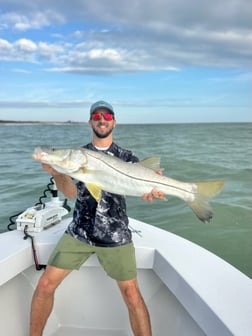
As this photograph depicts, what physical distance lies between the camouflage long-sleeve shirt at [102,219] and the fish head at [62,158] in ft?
1.57

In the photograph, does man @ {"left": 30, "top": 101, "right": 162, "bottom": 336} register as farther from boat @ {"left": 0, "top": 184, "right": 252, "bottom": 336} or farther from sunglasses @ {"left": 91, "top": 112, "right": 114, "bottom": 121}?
boat @ {"left": 0, "top": 184, "right": 252, "bottom": 336}

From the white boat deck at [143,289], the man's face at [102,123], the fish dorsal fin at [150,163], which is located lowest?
the white boat deck at [143,289]

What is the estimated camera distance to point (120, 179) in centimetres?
239

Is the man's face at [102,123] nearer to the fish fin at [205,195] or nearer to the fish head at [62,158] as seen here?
the fish head at [62,158]

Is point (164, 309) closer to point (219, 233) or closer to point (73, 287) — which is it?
point (73, 287)

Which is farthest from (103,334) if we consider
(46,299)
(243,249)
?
(243,249)

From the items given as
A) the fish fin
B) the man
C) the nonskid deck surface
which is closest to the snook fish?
the fish fin

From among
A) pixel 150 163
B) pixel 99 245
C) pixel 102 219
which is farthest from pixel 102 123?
pixel 99 245

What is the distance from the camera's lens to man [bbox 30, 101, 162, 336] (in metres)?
2.69

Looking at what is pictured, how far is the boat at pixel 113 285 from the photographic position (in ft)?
8.04

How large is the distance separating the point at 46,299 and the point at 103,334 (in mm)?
806

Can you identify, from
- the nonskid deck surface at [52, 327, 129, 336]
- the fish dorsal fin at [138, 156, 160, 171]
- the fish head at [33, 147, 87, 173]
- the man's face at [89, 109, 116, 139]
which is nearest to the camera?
the fish head at [33, 147, 87, 173]

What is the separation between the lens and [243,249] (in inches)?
255

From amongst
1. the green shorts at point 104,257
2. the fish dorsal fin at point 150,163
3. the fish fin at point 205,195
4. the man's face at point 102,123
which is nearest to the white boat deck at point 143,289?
the green shorts at point 104,257
